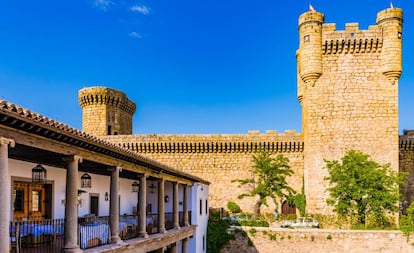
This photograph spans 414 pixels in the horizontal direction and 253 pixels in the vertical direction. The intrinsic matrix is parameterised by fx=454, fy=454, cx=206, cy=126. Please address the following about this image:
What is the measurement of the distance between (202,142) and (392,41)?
1649 cm

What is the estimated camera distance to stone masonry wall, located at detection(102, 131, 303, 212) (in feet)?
124

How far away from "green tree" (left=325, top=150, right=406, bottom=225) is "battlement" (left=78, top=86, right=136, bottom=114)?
22698mm

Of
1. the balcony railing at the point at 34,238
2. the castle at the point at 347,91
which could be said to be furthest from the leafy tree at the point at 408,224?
the balcony railing at the point at 34,238

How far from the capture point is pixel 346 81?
3253 cm

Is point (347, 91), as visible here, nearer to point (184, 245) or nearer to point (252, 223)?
point (252, 223)

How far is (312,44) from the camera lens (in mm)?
32406

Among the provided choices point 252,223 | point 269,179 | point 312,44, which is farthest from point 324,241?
point 312,44

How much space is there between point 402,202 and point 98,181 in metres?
25.7

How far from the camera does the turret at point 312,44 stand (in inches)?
1275

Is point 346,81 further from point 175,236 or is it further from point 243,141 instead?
point 175,236

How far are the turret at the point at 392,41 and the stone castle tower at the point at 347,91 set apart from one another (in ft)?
0.21

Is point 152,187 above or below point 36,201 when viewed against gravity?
below

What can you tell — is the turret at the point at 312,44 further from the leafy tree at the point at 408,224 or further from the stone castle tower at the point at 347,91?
the leafy tree at the point at 408,224

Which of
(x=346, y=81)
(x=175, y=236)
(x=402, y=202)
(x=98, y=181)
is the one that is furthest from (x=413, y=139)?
(x=98, y=181)
